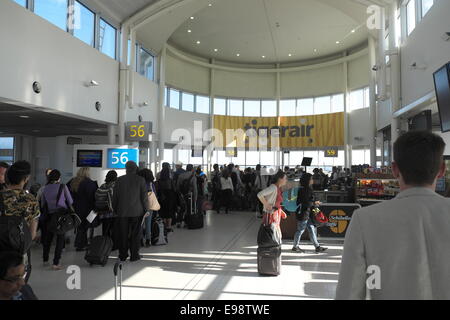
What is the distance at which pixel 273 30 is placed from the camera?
16.6 meters

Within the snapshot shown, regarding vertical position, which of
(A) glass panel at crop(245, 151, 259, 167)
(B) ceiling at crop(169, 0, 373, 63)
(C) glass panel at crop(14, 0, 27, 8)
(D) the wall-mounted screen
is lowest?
(D) the wall-mounted screen

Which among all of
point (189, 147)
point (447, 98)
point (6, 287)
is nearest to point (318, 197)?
point (447, 98)

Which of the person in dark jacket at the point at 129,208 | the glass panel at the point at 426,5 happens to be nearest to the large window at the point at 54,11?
the person in dark jacket at the point at 129,208

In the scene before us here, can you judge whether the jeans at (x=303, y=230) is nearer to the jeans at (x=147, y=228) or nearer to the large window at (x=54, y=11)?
the jeans at (x=147, y=228)

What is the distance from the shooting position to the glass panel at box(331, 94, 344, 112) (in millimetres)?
19766

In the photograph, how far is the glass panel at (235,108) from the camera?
21.7 meters

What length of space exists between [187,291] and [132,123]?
858 cm

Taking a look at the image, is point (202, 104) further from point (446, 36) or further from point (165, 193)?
point (446, 36)

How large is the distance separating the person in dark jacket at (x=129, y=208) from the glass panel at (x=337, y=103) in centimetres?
1657

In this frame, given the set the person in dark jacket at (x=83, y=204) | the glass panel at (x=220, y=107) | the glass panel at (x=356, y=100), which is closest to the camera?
the person in dark jacket at (x=83, y=204)

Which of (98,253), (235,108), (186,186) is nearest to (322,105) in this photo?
(235,108)

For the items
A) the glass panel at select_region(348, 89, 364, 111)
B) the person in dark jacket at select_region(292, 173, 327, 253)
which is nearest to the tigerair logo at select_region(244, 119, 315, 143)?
the glass panel at select_region(348, 89, 364, 111)

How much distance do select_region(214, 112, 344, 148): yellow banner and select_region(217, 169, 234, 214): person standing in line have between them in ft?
31.1

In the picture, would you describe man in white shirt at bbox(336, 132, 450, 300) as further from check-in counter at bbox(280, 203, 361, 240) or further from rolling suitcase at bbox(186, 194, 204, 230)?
rolling suitcase at bbox(186, 194, 204, 230)
